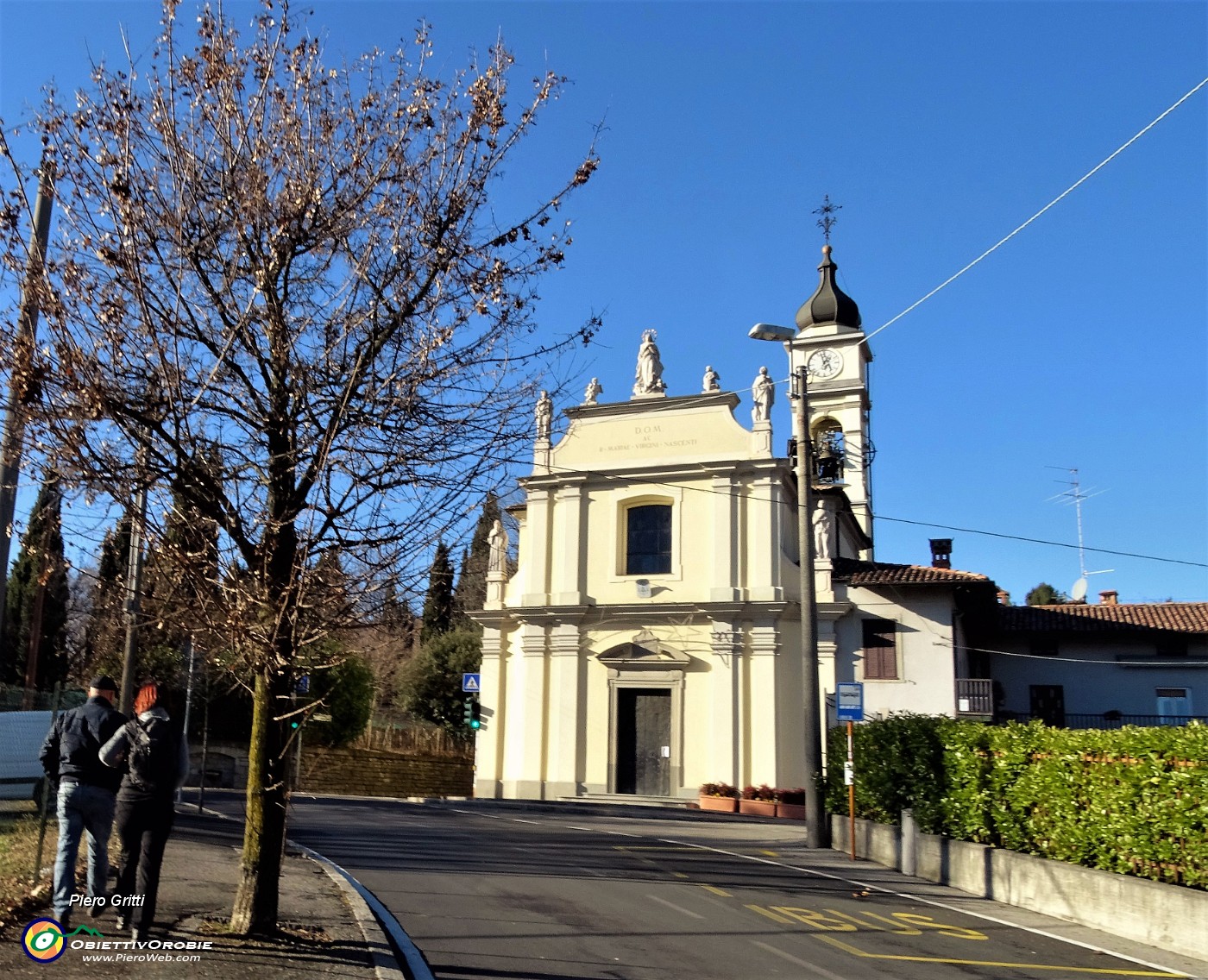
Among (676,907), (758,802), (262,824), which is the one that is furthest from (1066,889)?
(758,802)

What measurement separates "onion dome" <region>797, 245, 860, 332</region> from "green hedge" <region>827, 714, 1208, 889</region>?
32620 millimetres

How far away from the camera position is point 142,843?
6879 millimetres

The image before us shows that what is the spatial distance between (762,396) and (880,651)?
7838 millimetres

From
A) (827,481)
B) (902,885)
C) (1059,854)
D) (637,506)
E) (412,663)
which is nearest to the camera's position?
(1059,854)

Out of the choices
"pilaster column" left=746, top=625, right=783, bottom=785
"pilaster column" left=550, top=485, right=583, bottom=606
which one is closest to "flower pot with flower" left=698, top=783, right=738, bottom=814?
"pilaster column" left=746, top=625, right=783, bottom=785

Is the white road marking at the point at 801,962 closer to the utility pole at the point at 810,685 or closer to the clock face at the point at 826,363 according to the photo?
the utility pole at the point at 810,685

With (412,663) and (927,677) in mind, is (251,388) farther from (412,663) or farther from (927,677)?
(412,663)

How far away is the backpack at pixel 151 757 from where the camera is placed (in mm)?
6727

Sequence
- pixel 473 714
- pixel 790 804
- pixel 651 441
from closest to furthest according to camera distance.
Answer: pixel 790 804
pixel 473 714
pixel 651 441

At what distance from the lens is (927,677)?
27.5 m

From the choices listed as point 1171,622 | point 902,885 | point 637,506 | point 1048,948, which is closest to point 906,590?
point 637,506

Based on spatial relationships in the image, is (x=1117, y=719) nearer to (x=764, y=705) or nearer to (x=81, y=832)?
(x=764, y=705)

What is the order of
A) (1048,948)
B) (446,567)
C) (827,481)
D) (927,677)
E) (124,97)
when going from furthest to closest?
(827,481), (927,677), (1048,948), (446,567), (124,97)

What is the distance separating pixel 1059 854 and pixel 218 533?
28.4ft
